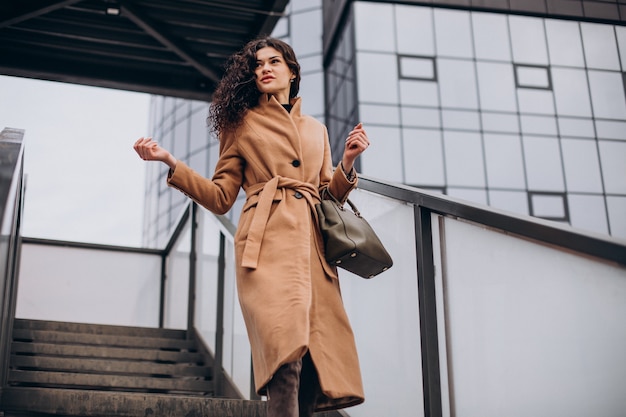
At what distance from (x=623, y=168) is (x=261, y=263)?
70.0 ft

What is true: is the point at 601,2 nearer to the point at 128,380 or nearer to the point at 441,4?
the point at 441,4

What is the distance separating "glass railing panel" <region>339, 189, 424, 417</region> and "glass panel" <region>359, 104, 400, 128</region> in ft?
56.0

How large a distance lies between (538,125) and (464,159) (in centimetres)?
A: 263

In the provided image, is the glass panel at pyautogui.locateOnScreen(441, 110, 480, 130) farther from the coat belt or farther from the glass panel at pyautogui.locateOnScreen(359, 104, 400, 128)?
the coat belt

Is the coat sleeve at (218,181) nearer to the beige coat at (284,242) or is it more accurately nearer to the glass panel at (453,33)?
the beige coat at (284,242)

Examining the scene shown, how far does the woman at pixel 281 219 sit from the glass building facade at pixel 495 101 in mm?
17144

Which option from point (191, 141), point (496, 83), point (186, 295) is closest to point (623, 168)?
point (496, 83)

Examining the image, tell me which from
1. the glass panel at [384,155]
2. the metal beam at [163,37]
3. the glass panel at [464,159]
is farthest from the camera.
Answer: the glass panel at [464,159]

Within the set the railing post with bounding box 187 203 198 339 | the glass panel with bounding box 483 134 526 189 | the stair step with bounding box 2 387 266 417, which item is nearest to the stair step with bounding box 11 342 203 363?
the railing post with bounding box 187 203 198 339

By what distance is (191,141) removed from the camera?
28.7 meters

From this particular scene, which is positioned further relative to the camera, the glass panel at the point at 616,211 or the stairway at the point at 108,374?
the glass panel at the point at 616,211

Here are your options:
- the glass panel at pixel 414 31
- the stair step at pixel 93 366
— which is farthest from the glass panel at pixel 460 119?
the stair step at pixel 93 366

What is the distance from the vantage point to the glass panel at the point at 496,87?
22.4 meters

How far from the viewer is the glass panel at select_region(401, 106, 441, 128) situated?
21453 mm
